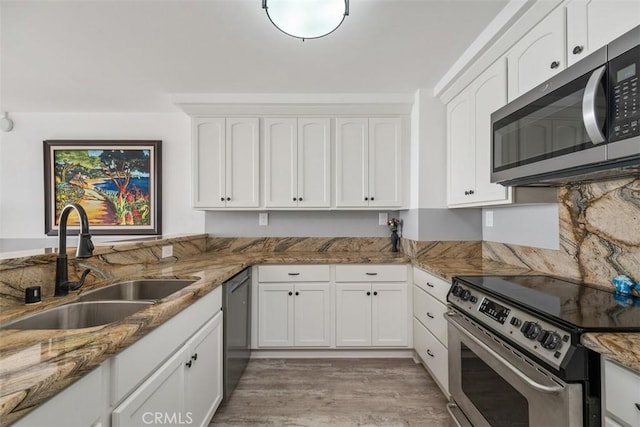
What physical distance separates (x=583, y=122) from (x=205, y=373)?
204 centimetres

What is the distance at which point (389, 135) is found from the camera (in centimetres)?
293

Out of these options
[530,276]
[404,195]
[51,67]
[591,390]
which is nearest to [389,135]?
[404,195]

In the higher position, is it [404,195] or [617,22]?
[617,22]

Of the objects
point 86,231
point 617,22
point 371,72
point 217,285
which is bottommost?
point 217,285

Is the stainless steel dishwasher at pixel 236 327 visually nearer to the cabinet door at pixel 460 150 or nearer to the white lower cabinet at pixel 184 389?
the white lower cabinet at pixel 184 389

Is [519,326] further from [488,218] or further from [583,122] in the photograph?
[488,218]

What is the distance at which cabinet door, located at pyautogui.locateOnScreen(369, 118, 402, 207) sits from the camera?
292cm

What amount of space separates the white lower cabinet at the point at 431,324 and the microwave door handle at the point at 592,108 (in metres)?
1.12

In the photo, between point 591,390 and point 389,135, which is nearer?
point 591,390

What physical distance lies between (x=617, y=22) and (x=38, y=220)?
4.80 m

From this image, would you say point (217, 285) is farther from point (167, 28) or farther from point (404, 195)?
point (404, 195)

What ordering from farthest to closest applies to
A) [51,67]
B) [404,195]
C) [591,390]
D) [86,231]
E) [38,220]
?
1. [38,220]
2. [404,195]
3. [51,67]
4. [86,231]
5. [591,390]

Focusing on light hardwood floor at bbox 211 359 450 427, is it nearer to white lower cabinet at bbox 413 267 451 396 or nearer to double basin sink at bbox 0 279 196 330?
white lower cabinet at bbox 413 267 451 396

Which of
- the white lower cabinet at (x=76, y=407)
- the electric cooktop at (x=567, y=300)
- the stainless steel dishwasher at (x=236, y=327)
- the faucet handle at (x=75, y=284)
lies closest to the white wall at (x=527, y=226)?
the electric cooktop at (x=567, y=300)
